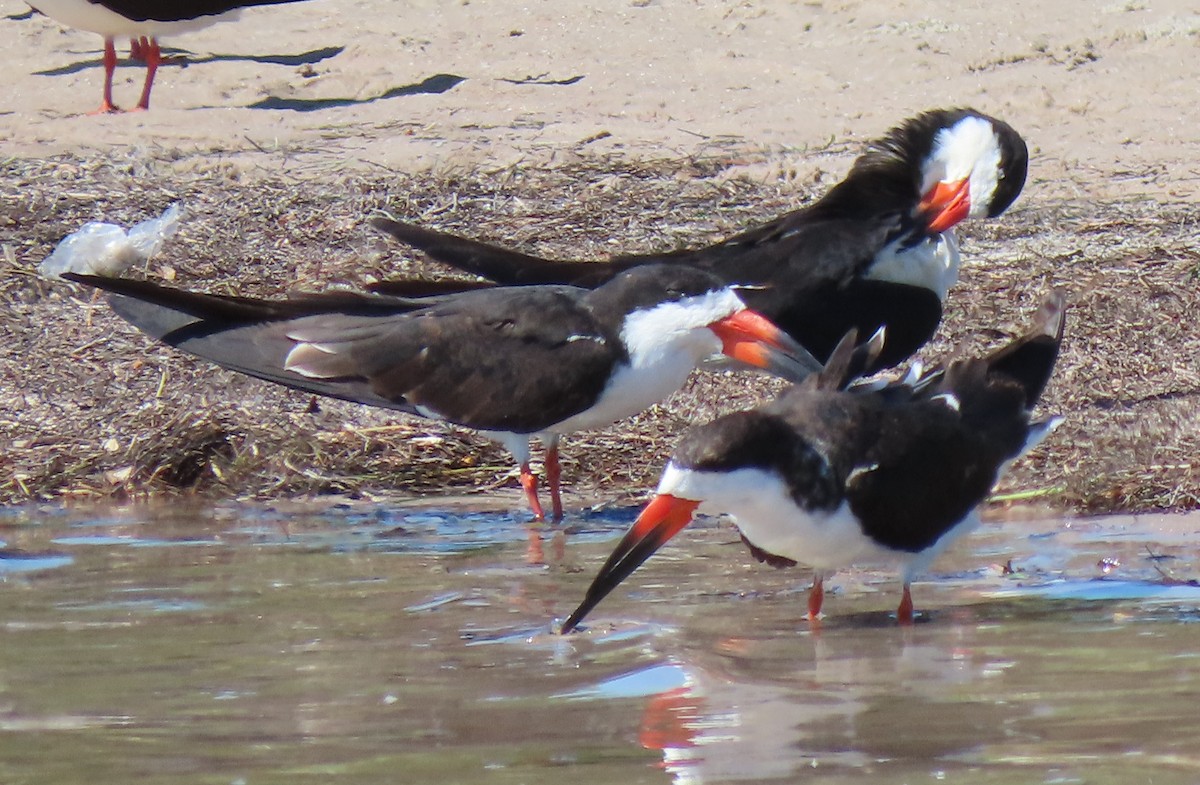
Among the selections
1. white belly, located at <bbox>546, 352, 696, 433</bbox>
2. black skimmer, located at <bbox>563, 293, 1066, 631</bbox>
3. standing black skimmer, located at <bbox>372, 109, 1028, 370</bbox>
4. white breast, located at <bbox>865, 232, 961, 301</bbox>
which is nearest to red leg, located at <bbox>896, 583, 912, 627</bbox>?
black skimmer, located at <bbox>563, 293, 1066, 631</bbox>

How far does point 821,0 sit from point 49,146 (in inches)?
179

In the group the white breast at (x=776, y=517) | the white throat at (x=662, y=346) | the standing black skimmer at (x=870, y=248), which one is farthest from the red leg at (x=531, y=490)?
the white breast at (x=776, y=517)

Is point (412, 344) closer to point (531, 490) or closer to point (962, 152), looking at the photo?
point (531, 490)

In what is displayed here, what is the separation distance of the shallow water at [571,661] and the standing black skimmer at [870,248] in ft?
3.02

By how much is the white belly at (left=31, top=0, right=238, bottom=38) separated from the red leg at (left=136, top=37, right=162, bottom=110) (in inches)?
2.6

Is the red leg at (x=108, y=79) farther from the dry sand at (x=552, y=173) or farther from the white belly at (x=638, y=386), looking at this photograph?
the white belly at (x=638, y=386)

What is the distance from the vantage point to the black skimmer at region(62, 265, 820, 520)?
536 cm

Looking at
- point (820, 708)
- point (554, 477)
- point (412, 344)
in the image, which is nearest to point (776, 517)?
point (820, 708)

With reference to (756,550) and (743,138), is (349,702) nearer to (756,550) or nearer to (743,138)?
(756,550)

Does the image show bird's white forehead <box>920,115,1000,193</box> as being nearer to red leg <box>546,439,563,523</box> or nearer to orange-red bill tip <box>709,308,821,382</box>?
orange-red bill tip <box>709,308,821,382</box>

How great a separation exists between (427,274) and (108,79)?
3685mm

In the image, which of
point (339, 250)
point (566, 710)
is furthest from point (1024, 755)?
point (339, 250)

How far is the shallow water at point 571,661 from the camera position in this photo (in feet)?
10.3

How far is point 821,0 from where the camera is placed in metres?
11.6
